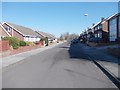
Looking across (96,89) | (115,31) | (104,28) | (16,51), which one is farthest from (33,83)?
(104,28)

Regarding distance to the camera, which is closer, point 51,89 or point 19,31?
point 51,89

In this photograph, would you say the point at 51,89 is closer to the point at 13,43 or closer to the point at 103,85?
the point at 103,85

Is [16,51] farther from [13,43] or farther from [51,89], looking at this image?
[51,89]

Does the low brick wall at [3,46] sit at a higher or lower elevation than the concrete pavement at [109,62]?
higher

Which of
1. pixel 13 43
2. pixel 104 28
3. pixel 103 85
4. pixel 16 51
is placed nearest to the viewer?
pixel 103 85

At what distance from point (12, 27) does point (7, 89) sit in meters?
54.7

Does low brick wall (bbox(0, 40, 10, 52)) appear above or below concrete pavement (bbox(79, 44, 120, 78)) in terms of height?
above

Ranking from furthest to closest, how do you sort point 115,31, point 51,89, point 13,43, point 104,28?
1. point 104,28
2. point 115,31
3. point 13,43
4. point 51,89

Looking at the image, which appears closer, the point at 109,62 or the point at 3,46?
the point at 109,62

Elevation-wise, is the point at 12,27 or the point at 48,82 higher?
the point at 12,27

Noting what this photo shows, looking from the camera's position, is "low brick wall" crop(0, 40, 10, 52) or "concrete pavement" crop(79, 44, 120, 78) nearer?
"concrete pavement" crop(79, 44, 120, 78)

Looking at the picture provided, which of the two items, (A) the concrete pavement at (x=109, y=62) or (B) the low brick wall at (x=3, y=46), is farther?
(B) the low brick wall at (x=3, y=46)

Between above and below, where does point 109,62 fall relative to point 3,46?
below

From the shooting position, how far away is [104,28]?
73562 mm
